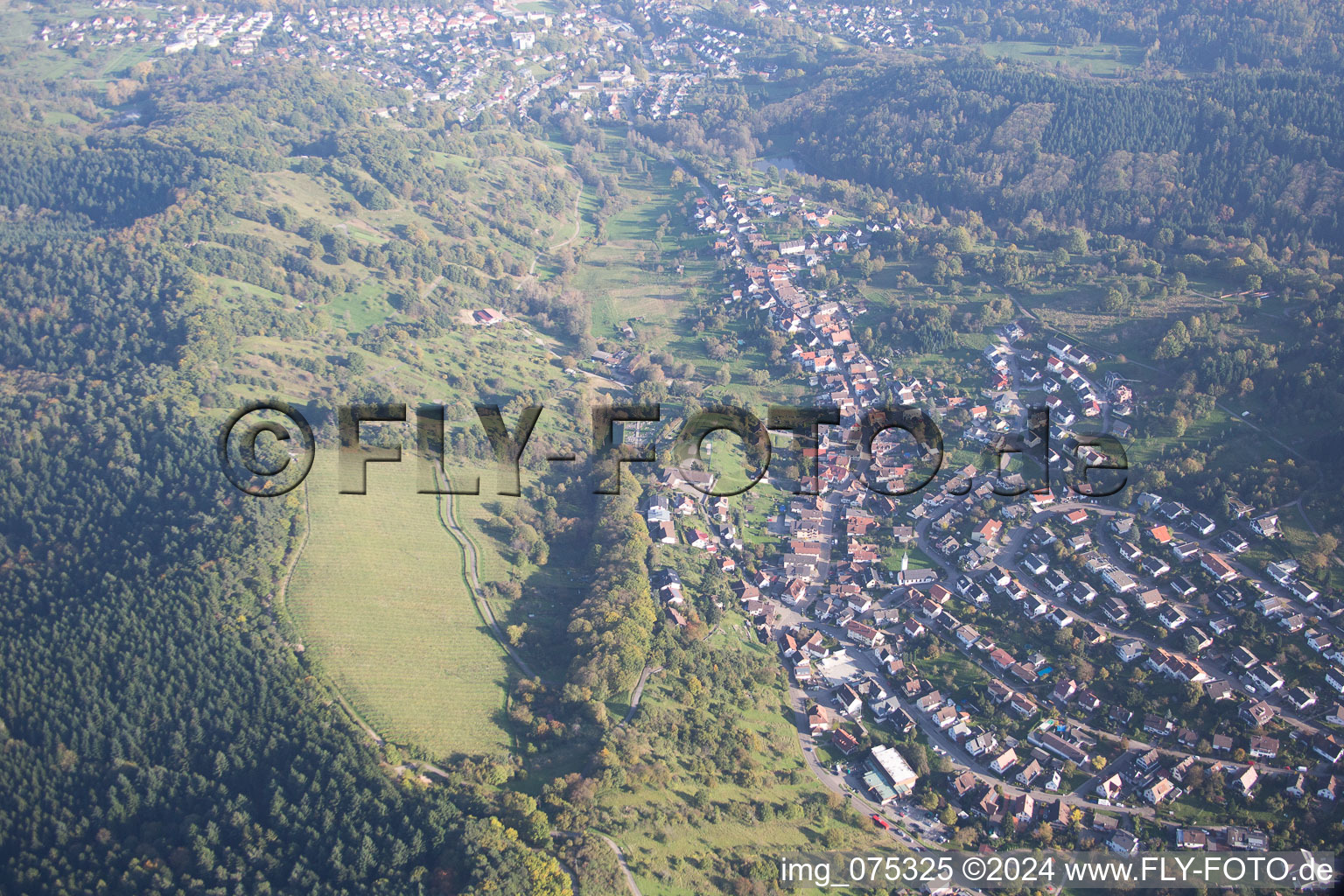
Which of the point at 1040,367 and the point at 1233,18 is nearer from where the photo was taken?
the point at 1040,367

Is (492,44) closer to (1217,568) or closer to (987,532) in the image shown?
(987,532)

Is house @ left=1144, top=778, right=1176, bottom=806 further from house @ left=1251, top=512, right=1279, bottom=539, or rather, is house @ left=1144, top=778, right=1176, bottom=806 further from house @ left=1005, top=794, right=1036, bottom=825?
house @ left=1251, top=512, right=1279, bottom=539

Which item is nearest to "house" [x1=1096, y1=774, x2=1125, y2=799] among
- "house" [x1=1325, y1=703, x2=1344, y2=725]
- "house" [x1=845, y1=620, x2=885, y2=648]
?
"house" [x1=1325, y1=703, x2=1344, y2=725]

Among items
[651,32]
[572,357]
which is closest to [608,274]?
[572,357]

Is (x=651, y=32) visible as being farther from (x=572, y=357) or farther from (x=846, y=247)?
(x=572, y=357)

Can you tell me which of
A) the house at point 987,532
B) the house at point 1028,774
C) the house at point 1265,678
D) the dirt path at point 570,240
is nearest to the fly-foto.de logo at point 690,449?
the house at point 987,532

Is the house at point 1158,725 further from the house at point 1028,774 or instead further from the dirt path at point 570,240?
the dirt path at point 570,240
